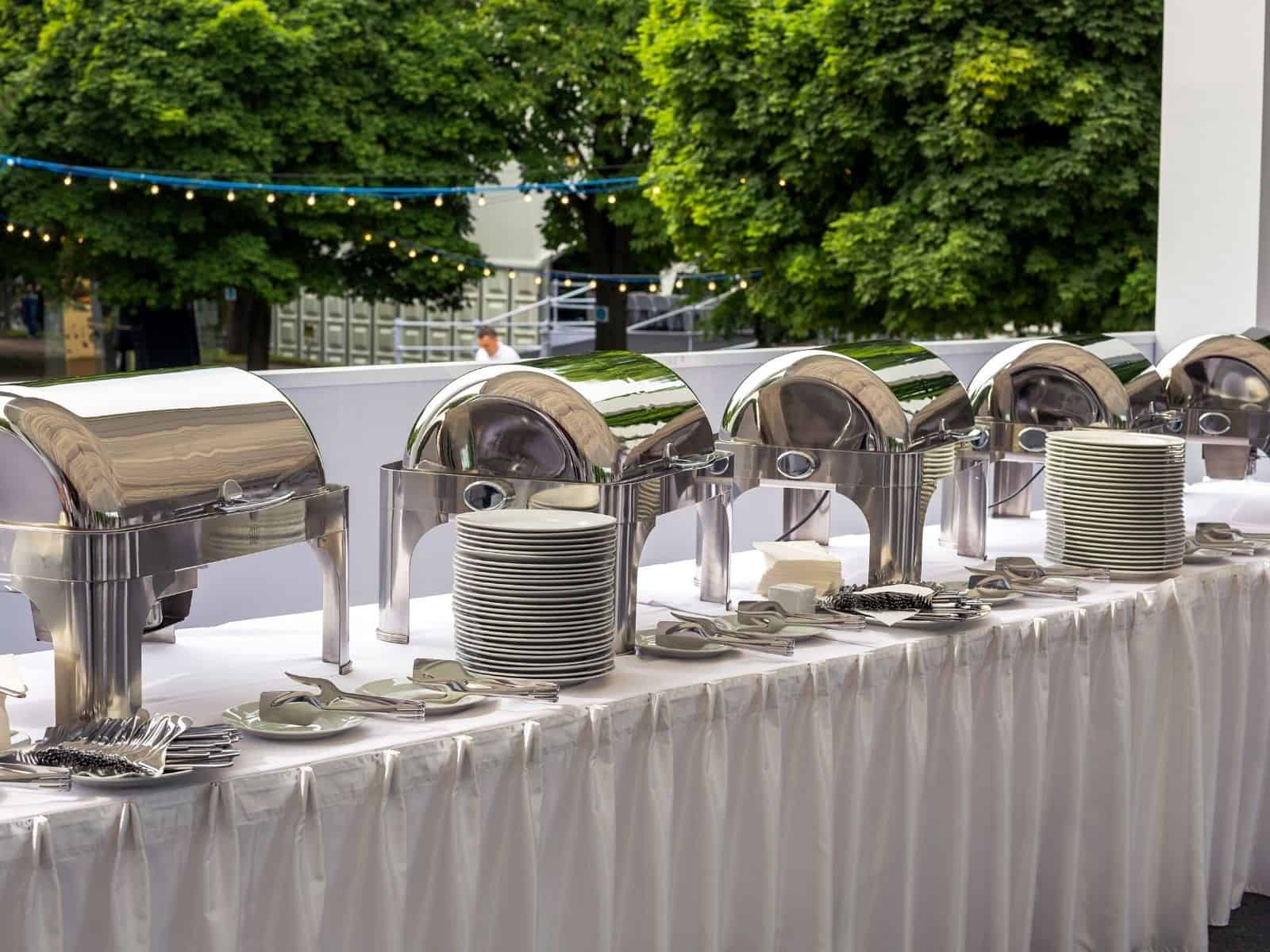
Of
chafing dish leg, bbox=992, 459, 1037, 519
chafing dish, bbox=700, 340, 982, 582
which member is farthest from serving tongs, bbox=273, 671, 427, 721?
chafing dish leg, bbox=992, 459, 1037, 519

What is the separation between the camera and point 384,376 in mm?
3322

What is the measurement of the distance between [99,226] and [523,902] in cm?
1549

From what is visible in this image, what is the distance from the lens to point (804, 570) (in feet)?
7.30

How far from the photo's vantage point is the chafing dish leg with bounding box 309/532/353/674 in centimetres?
181

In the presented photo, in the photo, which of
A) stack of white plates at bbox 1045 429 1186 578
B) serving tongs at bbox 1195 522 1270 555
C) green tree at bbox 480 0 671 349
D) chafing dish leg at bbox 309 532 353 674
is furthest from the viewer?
green tree at bbox 480 0 671 349

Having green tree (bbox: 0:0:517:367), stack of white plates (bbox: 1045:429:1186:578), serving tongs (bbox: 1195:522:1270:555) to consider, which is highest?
green tree (bbox: 0:0:517:367)

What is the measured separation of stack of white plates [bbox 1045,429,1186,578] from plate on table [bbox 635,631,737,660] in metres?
0.72

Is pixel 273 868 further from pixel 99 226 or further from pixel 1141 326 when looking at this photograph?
pixel 99 226

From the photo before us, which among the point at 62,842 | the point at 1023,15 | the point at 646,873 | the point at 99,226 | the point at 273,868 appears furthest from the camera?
the point at 99,226

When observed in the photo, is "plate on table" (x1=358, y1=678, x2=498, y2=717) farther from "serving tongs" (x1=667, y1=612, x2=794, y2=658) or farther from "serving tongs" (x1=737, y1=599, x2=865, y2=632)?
"serving tongs" (x1=737, y1=599, x2=865, y2=632)

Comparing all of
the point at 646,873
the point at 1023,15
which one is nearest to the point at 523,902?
→ the point at 646,873

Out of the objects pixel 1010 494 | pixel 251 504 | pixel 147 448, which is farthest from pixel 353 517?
pixel 147 448

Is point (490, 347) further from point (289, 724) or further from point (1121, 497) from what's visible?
point (289, 724)

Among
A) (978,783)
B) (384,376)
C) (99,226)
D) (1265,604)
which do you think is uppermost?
(99,226)
